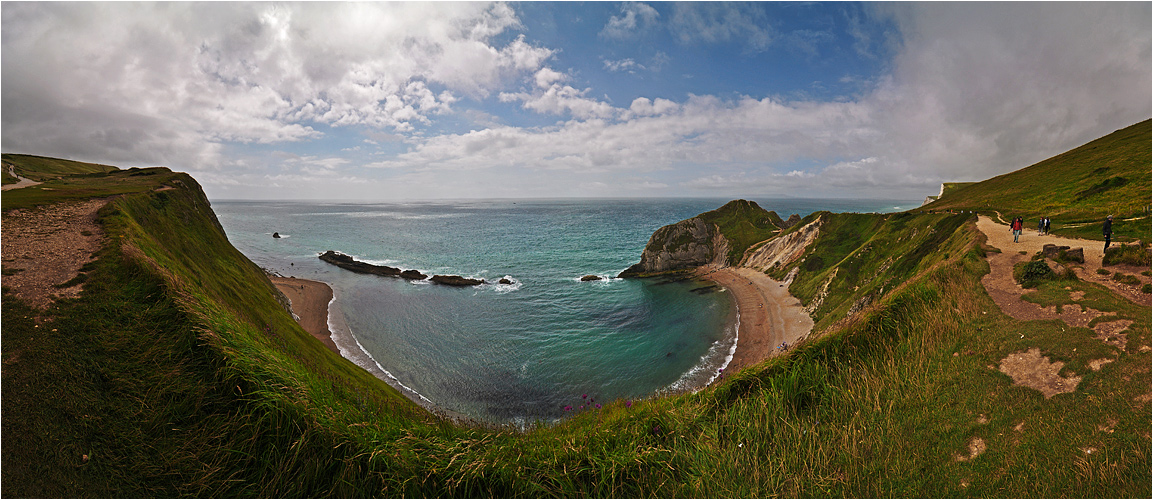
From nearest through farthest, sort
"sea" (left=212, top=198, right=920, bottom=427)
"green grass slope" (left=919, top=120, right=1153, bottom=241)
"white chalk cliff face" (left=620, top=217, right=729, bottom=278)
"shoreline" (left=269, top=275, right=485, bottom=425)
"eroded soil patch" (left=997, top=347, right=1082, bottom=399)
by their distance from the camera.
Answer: "eroded soil patch" (left=997, top=347, right=1082, bottom=399) → "green grass slope" (left=919, top=120, right=1153, bottom=241) → "shoreline" (left=269, top=275, right=485, bottom=425) → "sea" (left=212, top=198, right=920, bottom=427) → "white chalk cliff face" (left=620, top=217, right=729, bottom=278)

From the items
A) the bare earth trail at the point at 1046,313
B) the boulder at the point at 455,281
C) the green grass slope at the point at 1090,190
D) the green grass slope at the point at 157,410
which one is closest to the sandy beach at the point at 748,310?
the bare earth trail at the point at 1046,313

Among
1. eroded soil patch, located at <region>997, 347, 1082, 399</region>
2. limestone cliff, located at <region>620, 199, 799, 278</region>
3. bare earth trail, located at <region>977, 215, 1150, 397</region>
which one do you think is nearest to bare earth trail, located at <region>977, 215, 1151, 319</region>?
bare earth trail, located at <region>977, 215, 1150, 397</region>

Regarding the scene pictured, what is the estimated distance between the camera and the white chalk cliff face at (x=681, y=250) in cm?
6738

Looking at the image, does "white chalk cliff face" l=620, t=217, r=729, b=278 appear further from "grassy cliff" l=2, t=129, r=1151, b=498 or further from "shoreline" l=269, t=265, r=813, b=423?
"grassy cliff" l=2, t=129, r=1151, b=498

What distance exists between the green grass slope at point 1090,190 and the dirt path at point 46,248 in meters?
38.3

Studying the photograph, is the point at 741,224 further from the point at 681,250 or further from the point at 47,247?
the point at 47,247

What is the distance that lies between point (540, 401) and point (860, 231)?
167 feet

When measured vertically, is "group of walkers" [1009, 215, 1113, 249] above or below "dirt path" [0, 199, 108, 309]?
above

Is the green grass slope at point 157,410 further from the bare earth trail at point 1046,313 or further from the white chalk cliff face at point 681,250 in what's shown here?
the white chalk cliff face at point 681,250

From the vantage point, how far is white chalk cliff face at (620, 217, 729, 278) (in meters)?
67.4


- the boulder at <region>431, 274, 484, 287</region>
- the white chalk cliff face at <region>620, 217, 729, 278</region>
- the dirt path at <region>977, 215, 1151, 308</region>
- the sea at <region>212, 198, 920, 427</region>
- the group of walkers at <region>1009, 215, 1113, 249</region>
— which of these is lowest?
the sea at <region>212, 198, 920, 427</region>

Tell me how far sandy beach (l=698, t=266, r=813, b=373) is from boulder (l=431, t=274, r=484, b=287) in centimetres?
3939

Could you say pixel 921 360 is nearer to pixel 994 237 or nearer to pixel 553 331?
pixel 994 237

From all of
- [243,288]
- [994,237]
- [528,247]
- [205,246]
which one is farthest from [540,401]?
[528,247]
